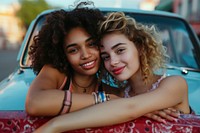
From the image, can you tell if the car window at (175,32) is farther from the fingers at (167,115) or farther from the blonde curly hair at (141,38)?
the fingers at (167,115)

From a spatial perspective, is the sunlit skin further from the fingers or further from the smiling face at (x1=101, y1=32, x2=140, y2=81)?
the fingers

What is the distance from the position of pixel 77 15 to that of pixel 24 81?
0.61 m

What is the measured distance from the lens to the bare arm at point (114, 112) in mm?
1566

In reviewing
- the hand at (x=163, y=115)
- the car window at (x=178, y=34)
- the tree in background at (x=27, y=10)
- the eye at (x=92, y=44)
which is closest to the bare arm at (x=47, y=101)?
the hand at (x=163, y=115)

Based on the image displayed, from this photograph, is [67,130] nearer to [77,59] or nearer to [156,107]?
[156,107]

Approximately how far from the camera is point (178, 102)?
71.2 inches

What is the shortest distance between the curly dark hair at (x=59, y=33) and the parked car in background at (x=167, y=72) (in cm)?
24

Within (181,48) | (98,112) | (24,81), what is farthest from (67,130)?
(181,48)

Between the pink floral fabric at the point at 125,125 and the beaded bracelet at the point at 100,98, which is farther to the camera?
the beaded bracelet at the point at 100,98

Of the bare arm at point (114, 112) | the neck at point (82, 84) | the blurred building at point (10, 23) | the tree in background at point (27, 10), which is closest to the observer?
the bare arm at point (114, 112)

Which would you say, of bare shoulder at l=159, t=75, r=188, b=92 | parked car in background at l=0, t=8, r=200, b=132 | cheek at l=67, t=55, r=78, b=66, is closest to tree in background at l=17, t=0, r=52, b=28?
parked car in background at l=0, t=8, r=200, b=132

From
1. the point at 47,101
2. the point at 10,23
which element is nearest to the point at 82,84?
the point at 47,101

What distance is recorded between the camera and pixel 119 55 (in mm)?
1993

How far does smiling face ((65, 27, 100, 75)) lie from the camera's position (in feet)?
6.73
